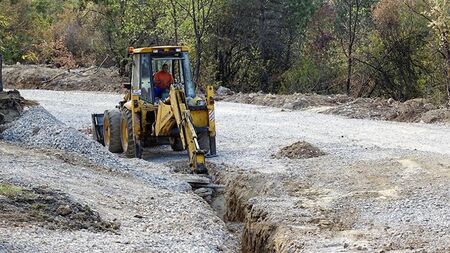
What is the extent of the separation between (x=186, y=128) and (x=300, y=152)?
2654 millimetres

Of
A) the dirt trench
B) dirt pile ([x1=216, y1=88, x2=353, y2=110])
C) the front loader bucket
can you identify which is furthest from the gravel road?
dirt pile ([x1=216, y1=88, x2=353, y2=110])

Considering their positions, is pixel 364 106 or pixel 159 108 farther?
pixel 364 106

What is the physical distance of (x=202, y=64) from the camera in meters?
34.6

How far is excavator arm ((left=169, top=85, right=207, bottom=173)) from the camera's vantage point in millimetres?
14148

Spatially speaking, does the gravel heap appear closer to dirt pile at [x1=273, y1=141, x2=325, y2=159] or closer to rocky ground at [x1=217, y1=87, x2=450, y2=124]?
dirt pile at [x1=273, y1=141, x2=325, y2=159]

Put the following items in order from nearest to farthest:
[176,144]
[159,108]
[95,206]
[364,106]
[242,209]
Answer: [95,206]
[242,209]
[159,108]
[176,144]
[364,106]

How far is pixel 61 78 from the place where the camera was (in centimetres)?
4034

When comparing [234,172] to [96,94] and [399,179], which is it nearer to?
[399,179]

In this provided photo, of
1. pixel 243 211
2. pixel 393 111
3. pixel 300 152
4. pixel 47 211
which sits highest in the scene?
pixel 47 211

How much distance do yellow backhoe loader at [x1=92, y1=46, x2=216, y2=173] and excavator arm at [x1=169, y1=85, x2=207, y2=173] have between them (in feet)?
0.07

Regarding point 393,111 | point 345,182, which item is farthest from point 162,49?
point 393,111

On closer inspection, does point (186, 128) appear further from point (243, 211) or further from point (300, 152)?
point (243, 211)

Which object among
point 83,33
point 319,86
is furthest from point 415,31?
point 83,33

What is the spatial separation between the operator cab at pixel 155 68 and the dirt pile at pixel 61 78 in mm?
20674
